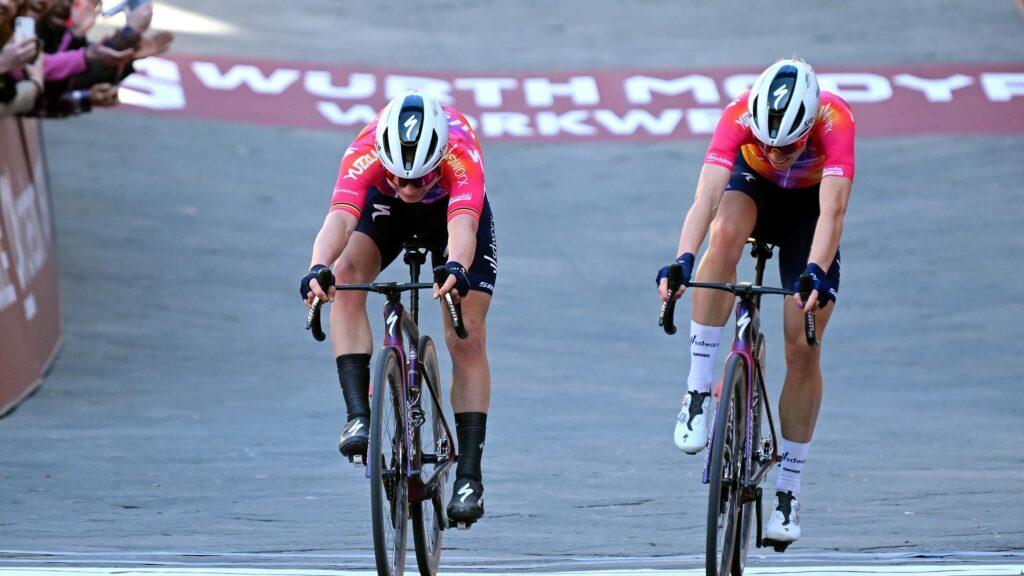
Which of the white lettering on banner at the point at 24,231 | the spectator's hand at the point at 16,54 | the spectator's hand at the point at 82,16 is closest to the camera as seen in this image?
the spectator's hand at the point at 16,54

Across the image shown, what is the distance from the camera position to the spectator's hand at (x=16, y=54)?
9196 millimetres

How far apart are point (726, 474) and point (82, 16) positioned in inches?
291

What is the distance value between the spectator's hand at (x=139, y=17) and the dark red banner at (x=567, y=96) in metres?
4.18

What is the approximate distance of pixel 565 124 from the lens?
15711mm

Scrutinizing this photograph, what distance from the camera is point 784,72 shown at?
5844 millimetres

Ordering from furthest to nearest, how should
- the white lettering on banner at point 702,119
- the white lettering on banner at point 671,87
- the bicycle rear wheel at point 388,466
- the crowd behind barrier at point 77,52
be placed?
the white lettering on banner at point 671,87 < the white lettering on banner at point 702,119 < the crowd behind barrier at point 77,52 < the bicycle rear wheel at point 388,466

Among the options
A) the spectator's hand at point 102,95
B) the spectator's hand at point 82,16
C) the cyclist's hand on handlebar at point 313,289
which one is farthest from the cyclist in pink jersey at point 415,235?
the spectator's hand at point 82,16

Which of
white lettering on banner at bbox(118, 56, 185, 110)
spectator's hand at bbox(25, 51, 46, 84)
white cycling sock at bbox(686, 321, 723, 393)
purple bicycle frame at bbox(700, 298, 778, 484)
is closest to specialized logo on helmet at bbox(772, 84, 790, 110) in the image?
purple bicycle frame at bbox(700, 298, 778, 484)

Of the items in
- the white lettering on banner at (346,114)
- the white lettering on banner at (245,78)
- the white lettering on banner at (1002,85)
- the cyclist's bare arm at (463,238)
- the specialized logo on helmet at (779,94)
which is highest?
the specialized logo on helmet at (779,94)

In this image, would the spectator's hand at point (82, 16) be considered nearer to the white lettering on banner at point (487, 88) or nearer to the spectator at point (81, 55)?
the spectator at point (81, 55)

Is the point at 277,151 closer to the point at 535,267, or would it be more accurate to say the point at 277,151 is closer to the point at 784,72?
the point at 535,267

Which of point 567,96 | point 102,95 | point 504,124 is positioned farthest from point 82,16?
point 567,96

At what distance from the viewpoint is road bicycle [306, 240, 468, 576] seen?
5.40 meters

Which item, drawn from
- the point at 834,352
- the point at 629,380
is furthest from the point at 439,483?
the point at 834,352
